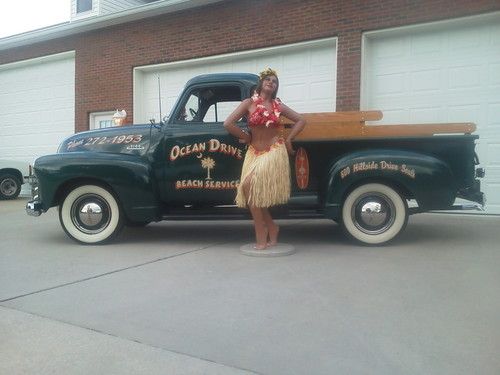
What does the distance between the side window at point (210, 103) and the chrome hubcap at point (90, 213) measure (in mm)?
1418

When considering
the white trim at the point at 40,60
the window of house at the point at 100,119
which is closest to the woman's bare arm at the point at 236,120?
the window of house at the point at 100,119

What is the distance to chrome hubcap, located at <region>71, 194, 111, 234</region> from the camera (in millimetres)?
5863

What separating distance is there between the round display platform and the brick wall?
170 inches

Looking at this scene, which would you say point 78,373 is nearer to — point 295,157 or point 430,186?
point 295,157

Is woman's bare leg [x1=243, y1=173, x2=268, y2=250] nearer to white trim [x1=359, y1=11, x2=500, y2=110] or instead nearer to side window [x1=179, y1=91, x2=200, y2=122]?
side window [x1=179, y1=91, x2=200, y2=122]

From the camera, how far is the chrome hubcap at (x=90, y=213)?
586 centimetres

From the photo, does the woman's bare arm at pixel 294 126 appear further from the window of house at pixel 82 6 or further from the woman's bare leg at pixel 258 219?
the window of house at pixel 82 6

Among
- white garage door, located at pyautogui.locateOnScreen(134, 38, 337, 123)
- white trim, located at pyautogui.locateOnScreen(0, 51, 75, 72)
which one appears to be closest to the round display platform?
white garage door, located at pyautogui.locateOnScreen(134, 38, 337, 123)

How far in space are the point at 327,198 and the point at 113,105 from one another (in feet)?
26.5

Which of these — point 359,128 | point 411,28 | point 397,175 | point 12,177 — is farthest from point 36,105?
point 397,175

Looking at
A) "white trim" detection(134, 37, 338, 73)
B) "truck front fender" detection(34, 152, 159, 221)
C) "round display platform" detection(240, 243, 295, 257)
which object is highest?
"white trim" detection(134, 37, 338, 73)

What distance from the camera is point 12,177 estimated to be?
1223cm

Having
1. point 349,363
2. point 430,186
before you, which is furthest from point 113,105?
point 349,363

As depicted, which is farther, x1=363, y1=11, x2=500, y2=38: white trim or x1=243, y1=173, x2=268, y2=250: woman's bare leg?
x1=363, y1=11, x2=500, y2=38: white trim
